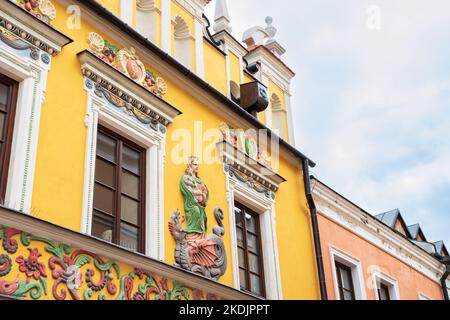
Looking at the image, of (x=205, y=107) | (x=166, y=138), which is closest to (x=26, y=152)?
(x=166, y=138)

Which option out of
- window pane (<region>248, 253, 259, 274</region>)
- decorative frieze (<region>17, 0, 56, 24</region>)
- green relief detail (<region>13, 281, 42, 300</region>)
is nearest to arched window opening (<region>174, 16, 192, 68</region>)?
decorative frieze (<region>17, 0, 56, 24</region>)

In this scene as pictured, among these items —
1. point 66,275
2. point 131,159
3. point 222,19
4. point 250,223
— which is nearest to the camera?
point 66,275

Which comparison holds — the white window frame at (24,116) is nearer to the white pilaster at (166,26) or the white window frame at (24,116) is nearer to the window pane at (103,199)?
the window pane at (103,199)

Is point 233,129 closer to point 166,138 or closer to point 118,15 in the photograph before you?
point 166,138

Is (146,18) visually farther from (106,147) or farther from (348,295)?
(348,295)

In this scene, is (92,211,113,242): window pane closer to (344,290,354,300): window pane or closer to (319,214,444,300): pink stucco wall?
(319,214,444,300): pink stucco wall

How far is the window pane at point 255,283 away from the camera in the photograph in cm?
1083

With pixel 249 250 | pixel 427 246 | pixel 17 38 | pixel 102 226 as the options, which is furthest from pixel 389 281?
pixel 17 38

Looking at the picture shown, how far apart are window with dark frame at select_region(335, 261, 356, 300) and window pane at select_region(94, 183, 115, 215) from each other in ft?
20.2

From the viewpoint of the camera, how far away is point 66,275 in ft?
24.1

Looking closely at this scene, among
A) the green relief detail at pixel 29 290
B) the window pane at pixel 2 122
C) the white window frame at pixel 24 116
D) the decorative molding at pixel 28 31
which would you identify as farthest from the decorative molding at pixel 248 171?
the green relief detail at pixel 29 290

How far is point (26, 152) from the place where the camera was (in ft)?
24.7

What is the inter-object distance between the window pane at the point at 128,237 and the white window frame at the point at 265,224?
78.9 inches

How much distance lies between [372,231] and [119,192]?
8099 mm
